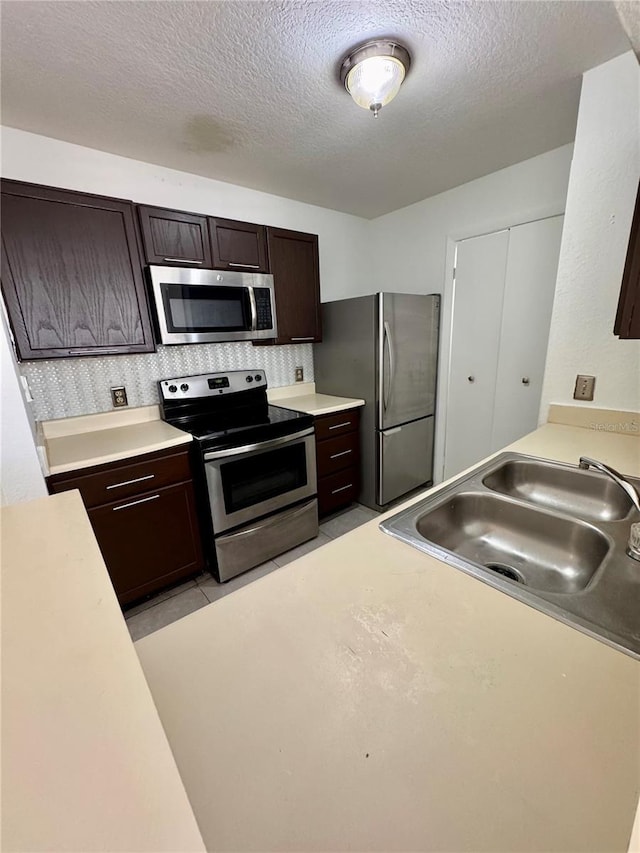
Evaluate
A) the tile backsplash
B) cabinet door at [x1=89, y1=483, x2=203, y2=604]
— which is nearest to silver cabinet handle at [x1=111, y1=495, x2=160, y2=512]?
cabinet door at [x1=89, y1=483, x2=203, y2=604]

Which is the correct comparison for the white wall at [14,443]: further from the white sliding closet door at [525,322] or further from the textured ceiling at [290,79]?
the white sliding closet door at [525,322]

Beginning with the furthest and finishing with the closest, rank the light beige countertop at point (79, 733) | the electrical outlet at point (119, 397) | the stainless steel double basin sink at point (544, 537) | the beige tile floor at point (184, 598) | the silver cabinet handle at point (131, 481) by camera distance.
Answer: the electrical outlet at point (119, 397) < the beige tile floor at point (184, 598) < the silver cabinet handle at point (131, 481) < the stainless steel double basin sink at point (544, 537) < the light beige countertop at point (79, 733)

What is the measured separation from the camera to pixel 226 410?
94.9 inches

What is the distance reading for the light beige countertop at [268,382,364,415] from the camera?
7.93ft

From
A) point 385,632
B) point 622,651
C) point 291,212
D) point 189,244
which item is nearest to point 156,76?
point 189,244

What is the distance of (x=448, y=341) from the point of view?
2713 mm

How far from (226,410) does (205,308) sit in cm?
69

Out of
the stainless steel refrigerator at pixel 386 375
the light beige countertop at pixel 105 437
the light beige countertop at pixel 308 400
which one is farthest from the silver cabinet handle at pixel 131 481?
the stainless steel refrigerator at pixel 386 375

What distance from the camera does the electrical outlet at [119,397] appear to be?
2.07 m

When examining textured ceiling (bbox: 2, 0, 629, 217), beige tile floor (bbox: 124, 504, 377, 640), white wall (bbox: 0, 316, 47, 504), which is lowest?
beige tile floor (bbox: 124, 504, 377, 640)

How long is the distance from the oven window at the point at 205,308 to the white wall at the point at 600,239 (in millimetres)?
1755

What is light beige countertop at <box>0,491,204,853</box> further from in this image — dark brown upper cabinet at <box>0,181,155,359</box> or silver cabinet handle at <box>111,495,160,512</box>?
dark brown upper cabinet at <box>0,181,155,359</box>

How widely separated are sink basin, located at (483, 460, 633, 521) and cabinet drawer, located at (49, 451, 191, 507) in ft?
4.82

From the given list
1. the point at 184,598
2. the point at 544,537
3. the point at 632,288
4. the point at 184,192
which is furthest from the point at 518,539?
the point at 184,192
